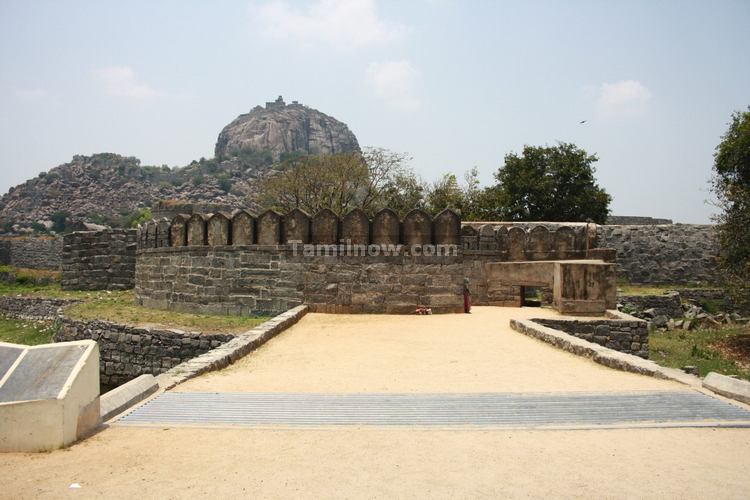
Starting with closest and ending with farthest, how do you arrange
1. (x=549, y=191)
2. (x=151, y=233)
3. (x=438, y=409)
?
(x=438, y=409), (x=151, y=233), (x=549, y=191)

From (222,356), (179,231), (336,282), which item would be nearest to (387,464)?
(222,356)

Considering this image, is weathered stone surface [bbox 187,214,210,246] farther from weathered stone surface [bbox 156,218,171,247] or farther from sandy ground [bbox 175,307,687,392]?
sandy ground [bbox 175,307,687,392]

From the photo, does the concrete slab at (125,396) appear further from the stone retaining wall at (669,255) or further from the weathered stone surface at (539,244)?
the stone retaining wall at (669,255)

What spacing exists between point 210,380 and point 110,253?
1585cm

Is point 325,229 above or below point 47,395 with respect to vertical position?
above

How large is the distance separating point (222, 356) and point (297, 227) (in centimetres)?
566

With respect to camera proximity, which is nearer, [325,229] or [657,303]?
[325,229]

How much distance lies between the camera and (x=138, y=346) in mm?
11039

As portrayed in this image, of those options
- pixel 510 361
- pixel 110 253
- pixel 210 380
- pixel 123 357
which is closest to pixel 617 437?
pixel 510 361

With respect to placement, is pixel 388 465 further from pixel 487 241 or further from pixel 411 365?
pixel 487 241

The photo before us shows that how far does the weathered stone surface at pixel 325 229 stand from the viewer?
11.8 metres

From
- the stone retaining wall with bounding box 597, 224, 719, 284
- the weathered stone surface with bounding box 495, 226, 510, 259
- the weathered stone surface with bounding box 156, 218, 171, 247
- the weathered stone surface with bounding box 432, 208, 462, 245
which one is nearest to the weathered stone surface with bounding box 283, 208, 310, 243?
the weathered stone surface with bounding box 432, 208, 462, 245

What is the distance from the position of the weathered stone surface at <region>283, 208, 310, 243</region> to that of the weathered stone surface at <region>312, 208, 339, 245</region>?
0.16 meters

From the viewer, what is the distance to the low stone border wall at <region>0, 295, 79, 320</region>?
17.8 m
